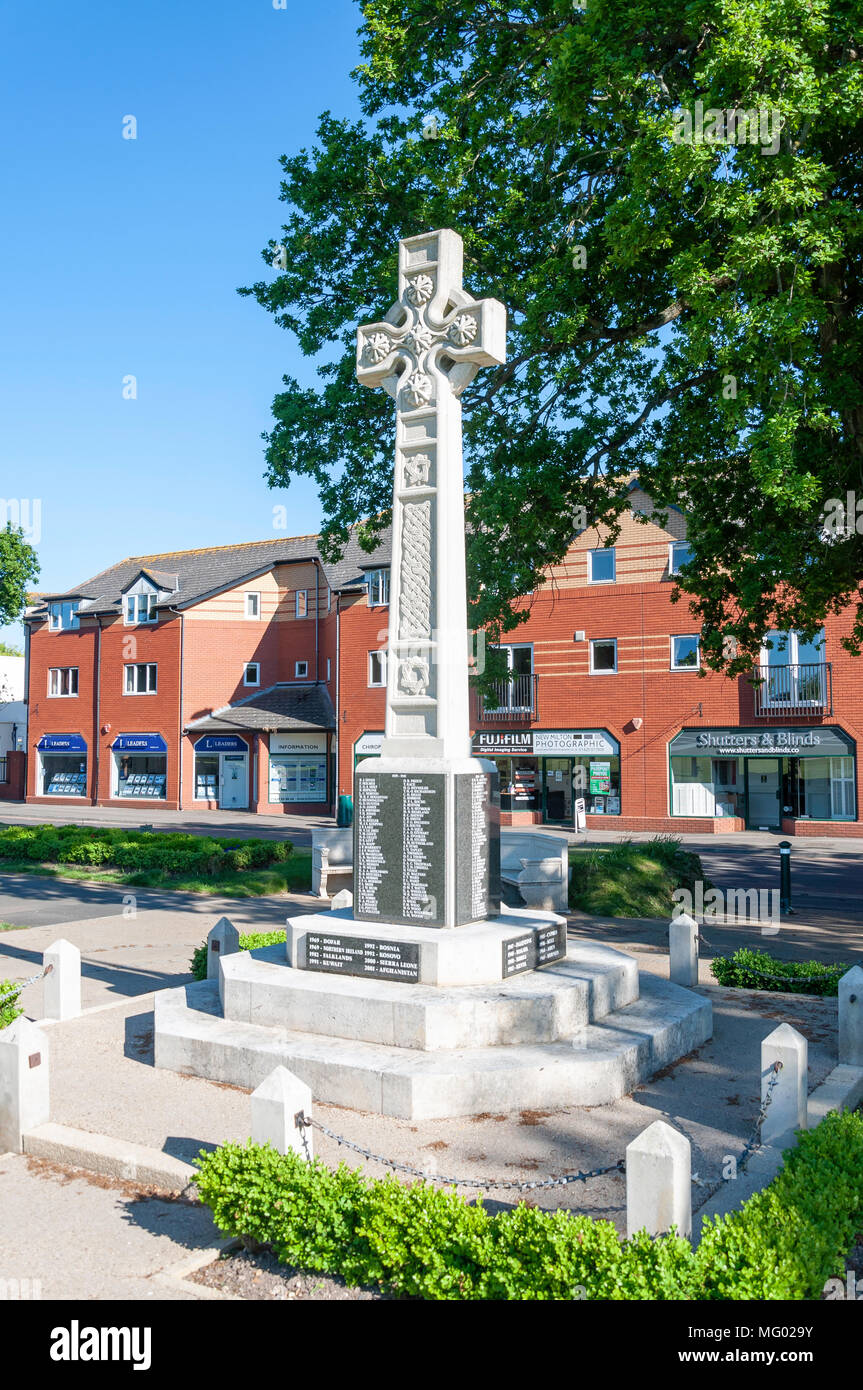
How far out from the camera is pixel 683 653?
34.2 metres

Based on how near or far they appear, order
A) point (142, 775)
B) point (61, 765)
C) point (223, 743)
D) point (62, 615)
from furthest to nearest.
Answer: point (62, 615), point (61, 765), point (142, 775), point (223, 743)

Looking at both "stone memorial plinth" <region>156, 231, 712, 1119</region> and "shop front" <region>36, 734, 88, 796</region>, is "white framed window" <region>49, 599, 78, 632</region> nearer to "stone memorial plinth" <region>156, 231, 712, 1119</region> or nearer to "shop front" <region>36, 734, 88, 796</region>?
"shop front" <region>36, 734, 88, 796</region>

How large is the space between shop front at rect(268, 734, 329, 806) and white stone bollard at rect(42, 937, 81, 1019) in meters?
33.0

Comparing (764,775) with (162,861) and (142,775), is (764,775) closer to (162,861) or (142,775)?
(162,861)

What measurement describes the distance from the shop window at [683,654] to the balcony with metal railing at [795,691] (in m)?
2.25

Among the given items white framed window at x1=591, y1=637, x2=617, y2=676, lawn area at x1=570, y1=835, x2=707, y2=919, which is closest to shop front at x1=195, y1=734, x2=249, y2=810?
white framed window at x1=591, y1=637, x2=617, y2=676

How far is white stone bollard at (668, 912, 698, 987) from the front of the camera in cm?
1052

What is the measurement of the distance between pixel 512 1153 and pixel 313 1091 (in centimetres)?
172

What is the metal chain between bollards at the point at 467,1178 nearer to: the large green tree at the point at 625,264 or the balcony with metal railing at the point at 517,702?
the large green tree at the point at 625,264

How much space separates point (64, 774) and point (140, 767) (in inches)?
230

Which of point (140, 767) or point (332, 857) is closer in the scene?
point (332, 857)

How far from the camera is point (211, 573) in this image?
48.0 m

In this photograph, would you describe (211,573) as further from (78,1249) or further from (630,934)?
(78,1249)

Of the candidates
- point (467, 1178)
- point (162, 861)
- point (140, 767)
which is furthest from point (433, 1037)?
point (140, 767)
